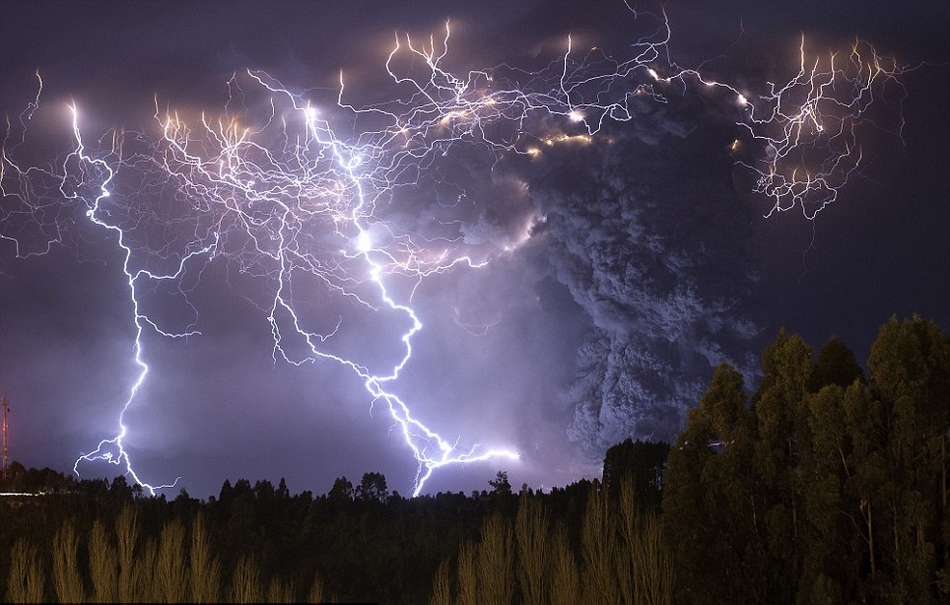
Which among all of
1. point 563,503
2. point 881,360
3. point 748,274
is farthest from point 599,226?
point 881,360

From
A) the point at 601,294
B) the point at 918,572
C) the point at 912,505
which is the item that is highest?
the point at 601,294

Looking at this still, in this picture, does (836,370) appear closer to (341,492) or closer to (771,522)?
(771,522)

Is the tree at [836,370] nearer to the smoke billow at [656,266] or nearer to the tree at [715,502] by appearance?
the tree at [715,502]

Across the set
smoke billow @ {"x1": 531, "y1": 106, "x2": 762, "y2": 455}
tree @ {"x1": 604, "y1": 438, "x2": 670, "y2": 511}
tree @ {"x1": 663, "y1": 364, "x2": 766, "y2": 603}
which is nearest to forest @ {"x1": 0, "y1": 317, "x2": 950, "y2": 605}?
tree @ {"x1": 663, "y1": 364, "x2": 766, "y2": 603}

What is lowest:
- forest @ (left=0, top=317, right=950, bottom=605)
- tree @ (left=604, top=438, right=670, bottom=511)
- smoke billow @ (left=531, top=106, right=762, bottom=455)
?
forest @ (left=0, top=317, right=950, bottom=605)

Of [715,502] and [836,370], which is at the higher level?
[836,370]

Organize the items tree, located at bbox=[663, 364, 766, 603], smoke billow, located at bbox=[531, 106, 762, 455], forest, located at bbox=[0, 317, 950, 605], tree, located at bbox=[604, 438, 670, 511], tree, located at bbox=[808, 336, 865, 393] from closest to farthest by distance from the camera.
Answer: forest, located at bbox=[0, 317, 950, 605]
tree, located at bbox=[663, 364, 766, 603]
tree, located at bbox=[808, 336, 865, 393]
tree, located at bbox=[604, 438, 670, 511]
smoke billow, located at bbox=[531, 106, 762, 455]

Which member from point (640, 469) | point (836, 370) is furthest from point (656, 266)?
point (836, 370)

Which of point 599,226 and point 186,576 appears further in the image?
point 599,226

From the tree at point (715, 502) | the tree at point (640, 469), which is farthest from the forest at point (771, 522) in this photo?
the tree at point (640, 469)

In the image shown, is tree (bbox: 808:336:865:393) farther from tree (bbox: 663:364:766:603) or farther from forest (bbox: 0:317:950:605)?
tree (bbox: 663:364:766:603)

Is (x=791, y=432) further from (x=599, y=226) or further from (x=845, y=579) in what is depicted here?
(x=599, y=226)
